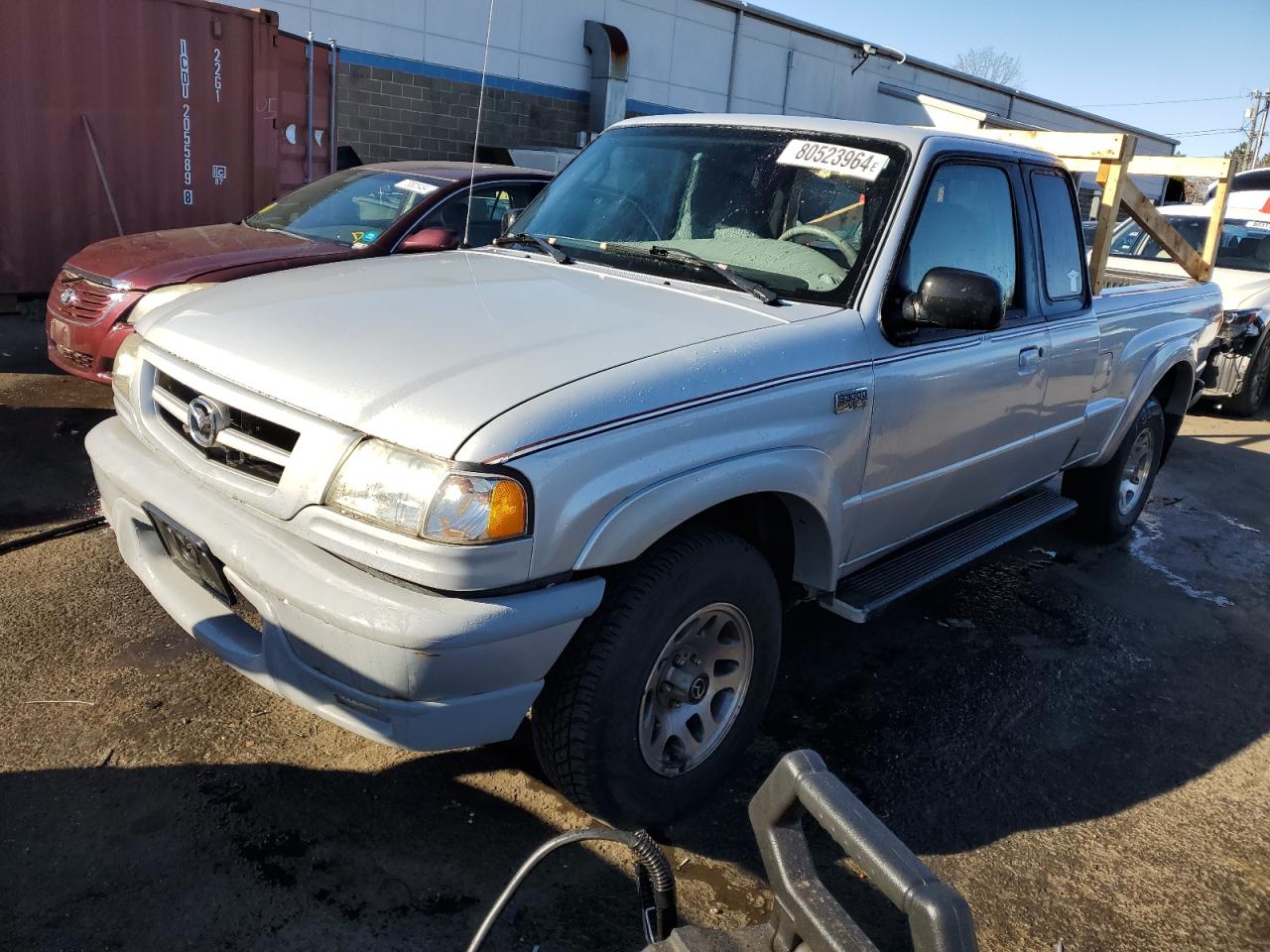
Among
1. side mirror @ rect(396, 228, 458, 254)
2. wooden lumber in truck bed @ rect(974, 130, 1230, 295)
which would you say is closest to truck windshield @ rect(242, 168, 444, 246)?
side mirror @ rect(396, 228, 458, 254)

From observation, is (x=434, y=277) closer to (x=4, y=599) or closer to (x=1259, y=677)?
(x=4, y=599)

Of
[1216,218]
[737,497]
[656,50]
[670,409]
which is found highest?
[656,50]

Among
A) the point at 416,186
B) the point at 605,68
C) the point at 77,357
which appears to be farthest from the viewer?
the point at 605,68

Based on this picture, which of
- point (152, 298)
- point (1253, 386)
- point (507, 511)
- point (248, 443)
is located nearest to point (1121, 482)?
point (507, 511)

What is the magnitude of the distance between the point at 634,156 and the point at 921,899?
10.4 feet

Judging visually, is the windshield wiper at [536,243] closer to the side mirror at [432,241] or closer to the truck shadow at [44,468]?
the side mirror at [432,241]

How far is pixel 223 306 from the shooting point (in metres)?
3.04

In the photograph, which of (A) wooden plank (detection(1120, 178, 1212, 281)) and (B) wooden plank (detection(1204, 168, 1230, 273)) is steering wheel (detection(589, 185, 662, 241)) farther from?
(B) wooden plank (detection(1204, 168, 1230, 273))

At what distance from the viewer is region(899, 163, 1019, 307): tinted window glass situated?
343 cm

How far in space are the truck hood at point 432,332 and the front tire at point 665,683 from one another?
574 mm

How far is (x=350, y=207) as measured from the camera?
724cm

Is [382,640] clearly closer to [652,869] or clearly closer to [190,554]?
[652,869]

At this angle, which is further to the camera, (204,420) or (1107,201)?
(1107,201)

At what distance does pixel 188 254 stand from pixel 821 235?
455 centimetres
